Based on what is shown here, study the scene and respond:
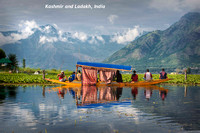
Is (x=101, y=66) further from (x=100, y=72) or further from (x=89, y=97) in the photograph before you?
(x=89, y=97)

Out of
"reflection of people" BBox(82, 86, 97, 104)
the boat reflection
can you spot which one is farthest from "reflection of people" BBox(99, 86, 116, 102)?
"reflection of people" BBox(82, 86, 97, 104)

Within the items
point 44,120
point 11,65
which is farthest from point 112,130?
point 11,65

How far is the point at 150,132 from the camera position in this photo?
10352 mm

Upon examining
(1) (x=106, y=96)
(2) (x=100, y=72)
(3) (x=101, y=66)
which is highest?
(3) (x=101, y=66)

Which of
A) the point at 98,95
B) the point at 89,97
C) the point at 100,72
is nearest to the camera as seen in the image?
the point at 89,97

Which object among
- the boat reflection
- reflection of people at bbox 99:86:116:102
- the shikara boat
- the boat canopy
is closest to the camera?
the boat reflection

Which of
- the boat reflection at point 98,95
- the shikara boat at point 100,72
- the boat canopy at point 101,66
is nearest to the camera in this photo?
the boat reflection at point 98,95

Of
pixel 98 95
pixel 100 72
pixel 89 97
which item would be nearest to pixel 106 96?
pixel 98 95

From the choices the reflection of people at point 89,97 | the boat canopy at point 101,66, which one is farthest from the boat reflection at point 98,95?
the boat canopy at point 101,66

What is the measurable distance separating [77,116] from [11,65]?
8314 cm

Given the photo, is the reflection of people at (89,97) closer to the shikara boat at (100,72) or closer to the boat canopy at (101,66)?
the boat canopy at (101,66)

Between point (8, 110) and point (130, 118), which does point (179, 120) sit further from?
point (8, 110)

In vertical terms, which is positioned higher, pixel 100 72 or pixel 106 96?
pixel 100 72

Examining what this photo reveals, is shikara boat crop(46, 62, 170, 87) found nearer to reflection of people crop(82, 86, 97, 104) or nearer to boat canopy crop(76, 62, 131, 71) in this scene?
boat canopy crop(76, 62, 131, 71)
